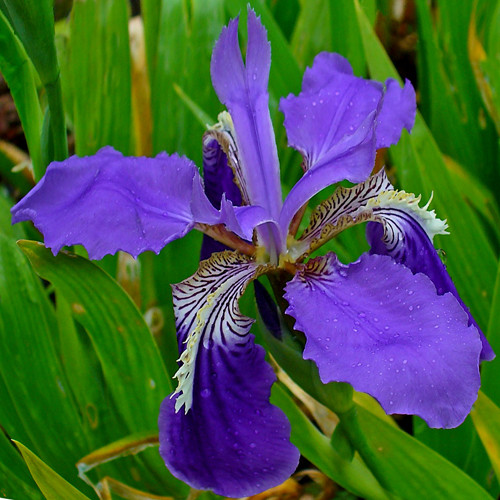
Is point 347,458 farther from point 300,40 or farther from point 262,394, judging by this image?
point 300,40

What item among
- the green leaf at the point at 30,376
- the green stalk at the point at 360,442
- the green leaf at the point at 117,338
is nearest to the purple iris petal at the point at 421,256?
the green stalk at the point at 360,442

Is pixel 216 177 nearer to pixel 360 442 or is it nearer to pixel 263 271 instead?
pixel 263 271

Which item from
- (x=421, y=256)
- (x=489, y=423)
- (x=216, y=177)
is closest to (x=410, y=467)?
(x=489, y=423)

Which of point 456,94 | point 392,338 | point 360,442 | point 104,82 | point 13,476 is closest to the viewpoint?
point 392,338

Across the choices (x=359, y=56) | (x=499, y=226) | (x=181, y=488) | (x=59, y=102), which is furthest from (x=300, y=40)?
(x=181, y=488)

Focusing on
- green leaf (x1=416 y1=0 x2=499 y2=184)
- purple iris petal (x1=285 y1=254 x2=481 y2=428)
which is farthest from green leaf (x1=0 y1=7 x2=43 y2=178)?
green leaf (x1=416 y1=0 x2=499 y2=184)

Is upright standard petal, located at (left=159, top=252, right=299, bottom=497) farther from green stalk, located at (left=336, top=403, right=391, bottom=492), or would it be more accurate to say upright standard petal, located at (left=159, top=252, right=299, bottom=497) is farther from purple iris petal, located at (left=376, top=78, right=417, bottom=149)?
purple iris petal, located at (left=376, top=78, right=417, bottom=149)
